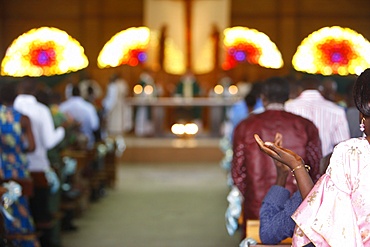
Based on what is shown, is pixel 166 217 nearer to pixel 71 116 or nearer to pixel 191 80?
pixel 71 116

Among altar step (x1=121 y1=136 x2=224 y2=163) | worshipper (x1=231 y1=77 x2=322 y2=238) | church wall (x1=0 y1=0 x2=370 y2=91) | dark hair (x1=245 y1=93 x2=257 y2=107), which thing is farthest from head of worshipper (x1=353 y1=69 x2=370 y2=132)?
church wall (x1=0 y1=0 x2=370 y2=91)

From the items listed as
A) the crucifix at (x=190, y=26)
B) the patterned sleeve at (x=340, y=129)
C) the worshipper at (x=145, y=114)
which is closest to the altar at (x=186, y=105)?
the worshipper at (x=145, y=114)

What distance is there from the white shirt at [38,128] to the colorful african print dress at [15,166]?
67 centimetres

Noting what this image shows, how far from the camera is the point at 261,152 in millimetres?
6309

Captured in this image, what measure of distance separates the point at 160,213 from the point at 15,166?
4230 mm

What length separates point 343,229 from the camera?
357cm

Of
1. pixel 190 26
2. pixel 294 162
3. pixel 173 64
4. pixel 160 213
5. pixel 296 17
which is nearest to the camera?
pixel 294 162

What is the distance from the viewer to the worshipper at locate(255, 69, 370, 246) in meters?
3.57

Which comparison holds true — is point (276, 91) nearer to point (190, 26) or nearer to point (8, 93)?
point (8, 93)

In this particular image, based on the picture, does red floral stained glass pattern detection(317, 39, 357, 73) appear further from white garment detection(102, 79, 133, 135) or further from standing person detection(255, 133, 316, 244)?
standing person detection(255, 133, 316, 244)

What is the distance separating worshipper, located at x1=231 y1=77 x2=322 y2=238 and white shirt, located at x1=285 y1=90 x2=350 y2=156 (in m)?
0.85

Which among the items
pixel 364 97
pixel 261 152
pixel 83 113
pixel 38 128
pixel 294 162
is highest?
pixel 364 97

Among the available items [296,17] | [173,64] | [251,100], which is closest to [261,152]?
[251,100]

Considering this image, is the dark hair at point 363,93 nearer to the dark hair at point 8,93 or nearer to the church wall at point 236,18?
the dark hair at point 8,93
